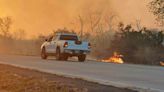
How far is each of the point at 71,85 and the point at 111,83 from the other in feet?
4.51

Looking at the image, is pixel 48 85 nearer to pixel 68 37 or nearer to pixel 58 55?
pixel 58 55

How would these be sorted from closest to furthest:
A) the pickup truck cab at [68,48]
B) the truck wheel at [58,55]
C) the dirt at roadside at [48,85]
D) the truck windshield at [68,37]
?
1. the dirt at roadside at [48,85]
2. the pickup truck cab at [68,48]
3. the truck wheel at [58,55]
4. the truck windshield at [68,37]

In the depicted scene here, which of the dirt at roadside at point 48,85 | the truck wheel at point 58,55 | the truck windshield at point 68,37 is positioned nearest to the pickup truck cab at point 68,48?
the truck wheel at point 58,55

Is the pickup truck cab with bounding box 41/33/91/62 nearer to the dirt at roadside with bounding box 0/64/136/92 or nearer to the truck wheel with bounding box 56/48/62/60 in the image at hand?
the truck wheel with bounding box 56/48/62/60

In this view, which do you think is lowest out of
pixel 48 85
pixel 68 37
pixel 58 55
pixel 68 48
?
pixel 48 85

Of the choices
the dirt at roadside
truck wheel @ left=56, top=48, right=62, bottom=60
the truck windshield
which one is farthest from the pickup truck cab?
the dirt at roadside

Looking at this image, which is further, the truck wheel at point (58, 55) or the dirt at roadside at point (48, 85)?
the truck wheel at point (58, 55)

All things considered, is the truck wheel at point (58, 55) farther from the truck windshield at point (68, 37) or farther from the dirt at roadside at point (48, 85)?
the dirt at roadside at point (48, 85)

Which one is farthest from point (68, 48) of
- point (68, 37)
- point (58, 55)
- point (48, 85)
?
point (48, 85)

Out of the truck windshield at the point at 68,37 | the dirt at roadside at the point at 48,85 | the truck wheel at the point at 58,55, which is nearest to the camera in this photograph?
the dirt at roadside at the point at 48,85

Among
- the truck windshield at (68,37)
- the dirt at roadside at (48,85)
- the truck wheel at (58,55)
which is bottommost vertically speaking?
the dirt at roadside at (48,85)

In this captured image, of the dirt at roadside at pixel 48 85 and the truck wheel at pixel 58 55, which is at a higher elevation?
the truck wheel at pixel 58 55

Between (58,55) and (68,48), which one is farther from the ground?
(68,48)

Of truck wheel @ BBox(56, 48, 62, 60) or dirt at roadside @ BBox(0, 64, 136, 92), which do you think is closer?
dirt at roadside @ BBox(0, 64, 136, 92)
